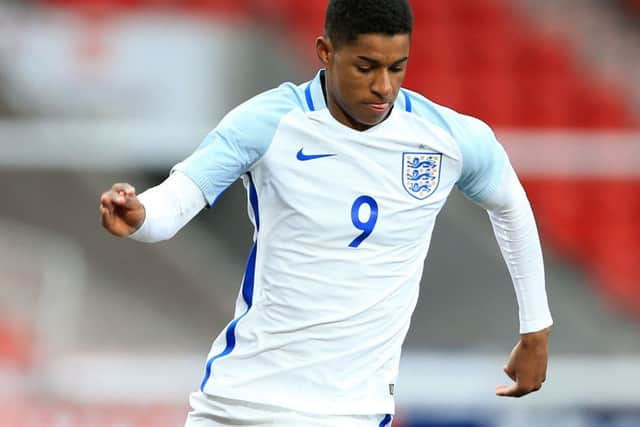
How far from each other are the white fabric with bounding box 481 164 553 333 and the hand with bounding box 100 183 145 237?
3.38ft

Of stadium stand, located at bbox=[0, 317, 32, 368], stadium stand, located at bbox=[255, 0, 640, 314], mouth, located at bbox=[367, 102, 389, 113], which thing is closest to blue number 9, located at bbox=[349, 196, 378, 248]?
mouth, located at bbox=[367, 102, 389, 113]

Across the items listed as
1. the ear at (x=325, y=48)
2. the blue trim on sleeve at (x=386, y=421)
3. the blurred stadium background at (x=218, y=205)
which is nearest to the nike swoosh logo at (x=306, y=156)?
the ear at (x=325, y=48)

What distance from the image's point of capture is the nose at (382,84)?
3.51 metres

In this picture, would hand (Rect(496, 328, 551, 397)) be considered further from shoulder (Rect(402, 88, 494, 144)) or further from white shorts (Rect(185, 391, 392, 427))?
shoulder (Rect(402, 88, 494, 144))

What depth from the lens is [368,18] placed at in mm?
3506

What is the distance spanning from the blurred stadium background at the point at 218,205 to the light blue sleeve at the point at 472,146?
3.52m

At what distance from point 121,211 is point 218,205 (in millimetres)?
6420

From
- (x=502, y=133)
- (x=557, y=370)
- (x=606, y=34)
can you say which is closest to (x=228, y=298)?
(x=502, y=133)

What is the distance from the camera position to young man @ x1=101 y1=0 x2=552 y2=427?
3.59 meters

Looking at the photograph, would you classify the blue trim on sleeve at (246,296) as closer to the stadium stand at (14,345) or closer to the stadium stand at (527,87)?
the stadium stand at (14,345)

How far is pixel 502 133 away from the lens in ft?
30.5

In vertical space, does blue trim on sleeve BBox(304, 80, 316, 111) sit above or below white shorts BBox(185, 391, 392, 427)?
above

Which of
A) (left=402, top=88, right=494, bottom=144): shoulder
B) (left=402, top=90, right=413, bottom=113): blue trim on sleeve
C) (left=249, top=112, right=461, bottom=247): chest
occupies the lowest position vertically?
(left=249, top=112, right=461, bottom=247): chest

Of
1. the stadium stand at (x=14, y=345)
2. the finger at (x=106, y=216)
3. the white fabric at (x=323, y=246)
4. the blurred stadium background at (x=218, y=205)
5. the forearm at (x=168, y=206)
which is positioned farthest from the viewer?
the stadium stand at (x=14, y=345)
